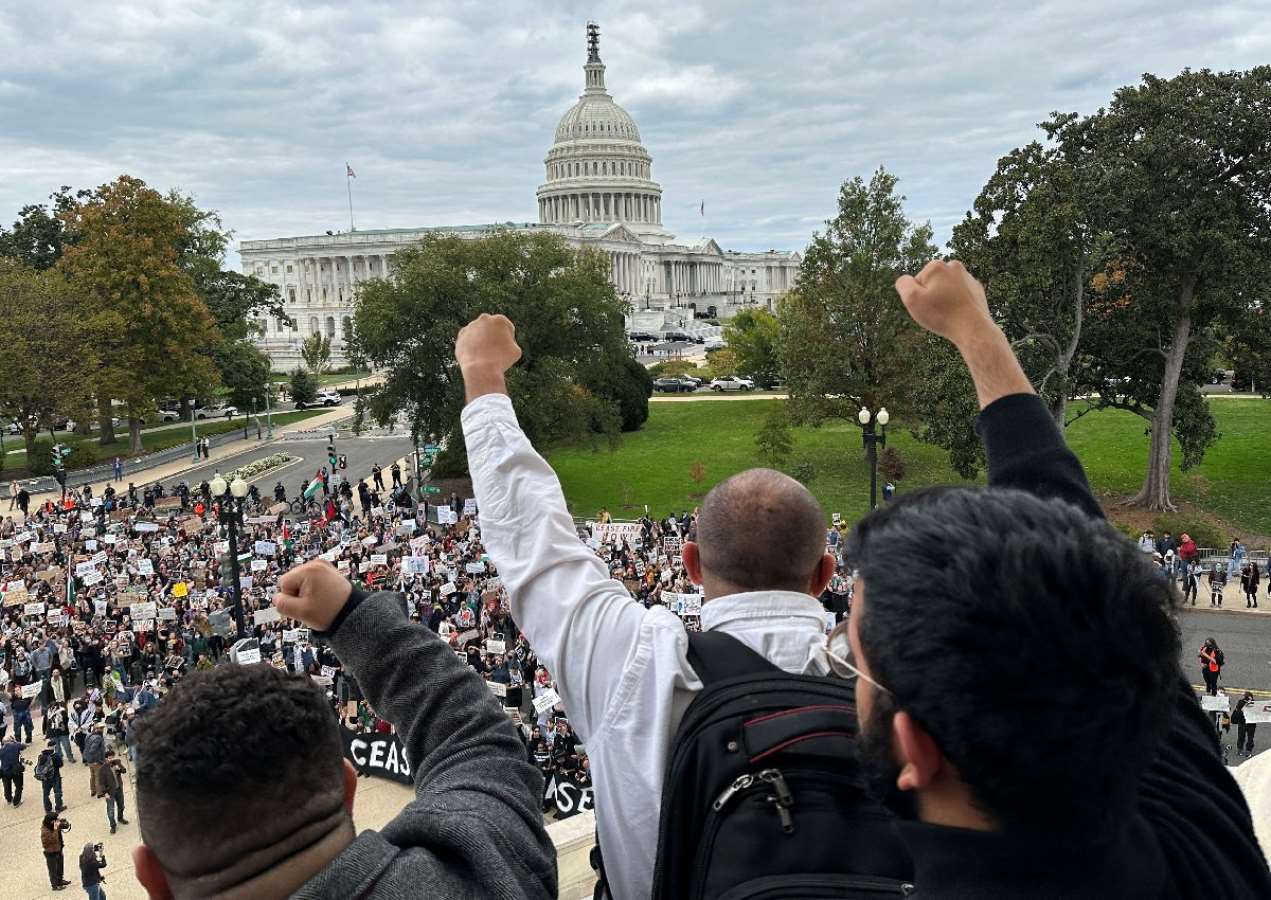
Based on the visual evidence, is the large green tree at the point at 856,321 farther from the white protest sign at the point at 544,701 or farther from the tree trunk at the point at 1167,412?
the white protest sign at the point at 544,701

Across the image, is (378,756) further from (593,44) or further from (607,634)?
(593,44)

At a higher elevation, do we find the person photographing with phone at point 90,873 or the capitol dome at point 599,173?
the capitol dome at point 599,173

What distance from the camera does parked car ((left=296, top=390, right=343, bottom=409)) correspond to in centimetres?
7400

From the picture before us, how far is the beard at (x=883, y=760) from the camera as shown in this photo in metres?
1.80

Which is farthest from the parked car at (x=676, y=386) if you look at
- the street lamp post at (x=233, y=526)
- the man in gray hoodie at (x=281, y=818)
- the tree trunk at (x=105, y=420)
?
the man in gray hoodie at (x=281, y=818)

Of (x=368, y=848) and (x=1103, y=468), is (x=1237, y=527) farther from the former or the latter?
(x=368, y=848)

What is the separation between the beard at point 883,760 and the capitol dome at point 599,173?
16113cm

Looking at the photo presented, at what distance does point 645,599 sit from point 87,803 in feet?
36.3

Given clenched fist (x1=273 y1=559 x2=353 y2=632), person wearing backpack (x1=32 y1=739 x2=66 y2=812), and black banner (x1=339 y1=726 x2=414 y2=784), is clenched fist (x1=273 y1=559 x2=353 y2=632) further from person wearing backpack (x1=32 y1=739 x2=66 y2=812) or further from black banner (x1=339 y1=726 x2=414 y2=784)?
person wearing backpack (x1=32 y1=739 x2=66 y2=812)

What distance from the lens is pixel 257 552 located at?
25.9 metres

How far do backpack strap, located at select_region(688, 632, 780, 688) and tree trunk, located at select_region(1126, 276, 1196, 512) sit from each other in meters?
34.2

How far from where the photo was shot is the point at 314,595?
8.90 feet

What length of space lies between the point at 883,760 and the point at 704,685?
0.90 m

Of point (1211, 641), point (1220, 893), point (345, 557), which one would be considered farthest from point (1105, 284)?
point (1220, 893)
